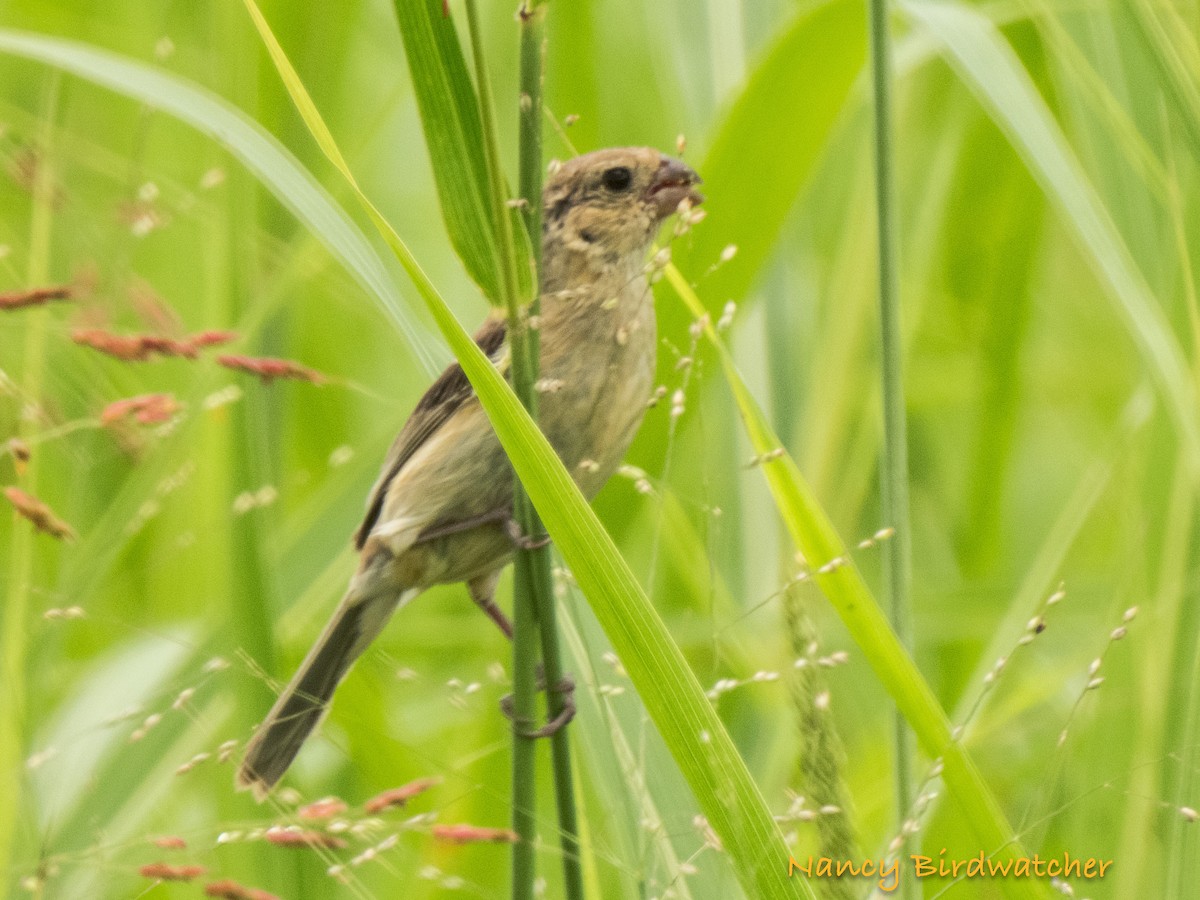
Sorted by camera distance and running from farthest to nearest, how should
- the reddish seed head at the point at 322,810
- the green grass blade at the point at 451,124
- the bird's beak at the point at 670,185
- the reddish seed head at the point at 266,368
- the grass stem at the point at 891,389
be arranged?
the bird's beak at the point at 670,185 → the reddish seed head at the point at 266,368 → the grass stem at the point at 891,389 → the reddish seed head at the point at 322,810 → the green grass blade at the point at 451,124

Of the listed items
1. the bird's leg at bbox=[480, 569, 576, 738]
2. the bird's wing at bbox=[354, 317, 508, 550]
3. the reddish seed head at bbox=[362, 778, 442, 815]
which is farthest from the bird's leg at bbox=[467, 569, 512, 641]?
the reddish seed head at bbox=[362, 778, 442, 815]

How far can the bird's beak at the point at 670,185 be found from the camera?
7.82 ft

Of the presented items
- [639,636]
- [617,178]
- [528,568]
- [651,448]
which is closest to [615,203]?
[617,178]

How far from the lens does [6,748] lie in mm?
1963

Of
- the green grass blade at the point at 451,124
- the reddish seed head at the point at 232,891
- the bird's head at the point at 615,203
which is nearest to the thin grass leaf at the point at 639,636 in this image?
the green grass blade at the point at 451,124

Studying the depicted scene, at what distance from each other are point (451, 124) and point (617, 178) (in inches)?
45.0

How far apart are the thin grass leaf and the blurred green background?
0.08 meters

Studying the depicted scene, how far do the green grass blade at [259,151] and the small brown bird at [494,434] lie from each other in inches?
13.1

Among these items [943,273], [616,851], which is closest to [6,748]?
[616,851]

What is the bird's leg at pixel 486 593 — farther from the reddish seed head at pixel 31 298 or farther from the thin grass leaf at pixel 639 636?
the thin grass leaf at pixel 639 636

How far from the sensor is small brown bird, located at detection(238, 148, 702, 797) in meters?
2.23

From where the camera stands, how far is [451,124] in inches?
53.7

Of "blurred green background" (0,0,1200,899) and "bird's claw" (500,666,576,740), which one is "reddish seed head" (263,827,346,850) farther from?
"bird's claw" (500,666,576,740)

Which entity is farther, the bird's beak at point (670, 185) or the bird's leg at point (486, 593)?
the bird's leg at point (486, 593)
